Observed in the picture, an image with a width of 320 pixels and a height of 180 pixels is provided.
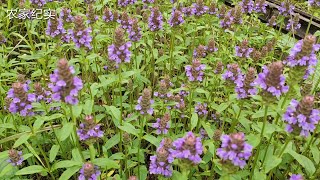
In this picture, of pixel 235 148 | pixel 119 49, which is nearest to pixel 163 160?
pixel 235 148

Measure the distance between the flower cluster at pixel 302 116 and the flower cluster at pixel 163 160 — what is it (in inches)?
40.8

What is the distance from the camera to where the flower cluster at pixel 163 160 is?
319 cm

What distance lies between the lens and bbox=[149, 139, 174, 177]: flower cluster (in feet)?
10.5

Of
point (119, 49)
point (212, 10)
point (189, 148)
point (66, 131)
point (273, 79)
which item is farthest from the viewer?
point (212, 10)

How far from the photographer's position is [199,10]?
566cm

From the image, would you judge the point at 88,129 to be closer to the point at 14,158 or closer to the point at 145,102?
the point at 145,102

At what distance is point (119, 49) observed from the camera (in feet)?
12.9

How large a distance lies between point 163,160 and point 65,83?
1.08 meters

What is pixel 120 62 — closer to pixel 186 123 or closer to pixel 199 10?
pixel 186 123

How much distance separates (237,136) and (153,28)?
9.72 ft

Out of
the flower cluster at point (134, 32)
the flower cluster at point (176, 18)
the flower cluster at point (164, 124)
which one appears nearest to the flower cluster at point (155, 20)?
the flower cluster at point (176, 18)

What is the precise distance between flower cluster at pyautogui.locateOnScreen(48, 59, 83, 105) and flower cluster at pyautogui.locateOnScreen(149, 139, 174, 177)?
87 centimetres

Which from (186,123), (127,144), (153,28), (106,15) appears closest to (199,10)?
(153,28)

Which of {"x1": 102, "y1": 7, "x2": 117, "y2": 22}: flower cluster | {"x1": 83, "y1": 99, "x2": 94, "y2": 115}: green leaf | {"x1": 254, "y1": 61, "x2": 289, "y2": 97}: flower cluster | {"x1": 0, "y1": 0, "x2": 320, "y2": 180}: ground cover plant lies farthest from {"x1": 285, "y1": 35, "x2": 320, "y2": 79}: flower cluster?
{"x1": 102, "y1": 7, "x2": 117, "y2": 22}: flower cluster
